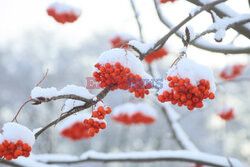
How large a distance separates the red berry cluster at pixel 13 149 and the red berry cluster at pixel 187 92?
75cm

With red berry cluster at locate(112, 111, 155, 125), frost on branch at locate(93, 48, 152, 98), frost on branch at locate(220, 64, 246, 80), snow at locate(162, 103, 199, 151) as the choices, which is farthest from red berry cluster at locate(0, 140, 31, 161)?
frost on branch at locate(220, 64, 246, 80)

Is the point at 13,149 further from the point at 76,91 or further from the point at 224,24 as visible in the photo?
the point at 224,24

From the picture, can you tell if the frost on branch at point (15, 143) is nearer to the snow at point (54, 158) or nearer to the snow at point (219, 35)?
the snow at point (219, 35)

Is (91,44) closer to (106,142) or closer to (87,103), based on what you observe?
(106,142)

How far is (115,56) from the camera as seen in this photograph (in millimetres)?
1608

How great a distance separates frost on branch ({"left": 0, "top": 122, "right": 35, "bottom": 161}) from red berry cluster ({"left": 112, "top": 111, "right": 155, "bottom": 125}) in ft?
12.0

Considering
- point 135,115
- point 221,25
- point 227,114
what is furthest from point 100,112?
point 227,114

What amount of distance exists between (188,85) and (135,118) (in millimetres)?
3803

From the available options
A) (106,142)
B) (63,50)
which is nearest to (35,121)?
(106,142)

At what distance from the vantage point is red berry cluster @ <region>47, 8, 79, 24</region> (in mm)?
3705

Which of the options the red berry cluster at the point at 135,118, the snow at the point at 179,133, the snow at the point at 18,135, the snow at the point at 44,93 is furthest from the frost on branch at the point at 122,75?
the red berry cluster at the point at 135,118

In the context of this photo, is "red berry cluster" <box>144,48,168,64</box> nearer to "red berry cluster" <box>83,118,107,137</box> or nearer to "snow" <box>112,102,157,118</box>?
"snow" <box>112,102,157,118</box>

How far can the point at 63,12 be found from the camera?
3.69 metres

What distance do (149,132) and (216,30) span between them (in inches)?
600
